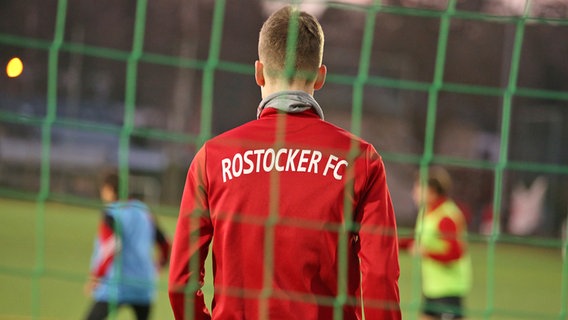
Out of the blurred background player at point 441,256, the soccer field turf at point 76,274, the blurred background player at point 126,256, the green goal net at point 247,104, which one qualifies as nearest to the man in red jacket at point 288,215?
the soccer field turf at point 76,274

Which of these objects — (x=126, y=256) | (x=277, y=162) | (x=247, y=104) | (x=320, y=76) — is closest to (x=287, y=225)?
(x=277, y=162)

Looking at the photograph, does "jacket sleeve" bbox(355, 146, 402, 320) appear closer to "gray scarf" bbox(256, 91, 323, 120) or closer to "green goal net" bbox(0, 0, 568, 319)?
"gray scarf" bbox(256, 91, 323, 120)

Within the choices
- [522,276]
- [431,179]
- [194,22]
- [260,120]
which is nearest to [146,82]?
[194,22]

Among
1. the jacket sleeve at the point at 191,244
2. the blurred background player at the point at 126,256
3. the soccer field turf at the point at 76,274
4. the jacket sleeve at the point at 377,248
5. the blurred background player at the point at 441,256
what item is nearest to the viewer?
the jacket sleeve at the point at 377,248

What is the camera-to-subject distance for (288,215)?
268 centimetres

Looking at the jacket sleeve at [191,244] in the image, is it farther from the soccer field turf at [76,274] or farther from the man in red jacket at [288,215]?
the soccer field turf at [76,274]

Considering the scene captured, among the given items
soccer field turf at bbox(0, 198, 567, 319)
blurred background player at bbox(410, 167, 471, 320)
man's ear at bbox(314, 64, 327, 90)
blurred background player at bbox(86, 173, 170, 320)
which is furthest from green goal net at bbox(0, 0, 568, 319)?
man's ear at bbox(314, 64, 327, 90)

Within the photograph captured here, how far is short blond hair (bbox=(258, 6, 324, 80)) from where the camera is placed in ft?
9.00

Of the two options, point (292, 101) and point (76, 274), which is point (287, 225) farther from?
point (76, 274)

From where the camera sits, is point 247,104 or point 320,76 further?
point 247,104

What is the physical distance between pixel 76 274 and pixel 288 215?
9.48 m

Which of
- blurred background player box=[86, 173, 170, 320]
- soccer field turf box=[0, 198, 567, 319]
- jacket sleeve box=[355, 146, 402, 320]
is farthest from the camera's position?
soccer field turf box=[0, 198, 567, 319]

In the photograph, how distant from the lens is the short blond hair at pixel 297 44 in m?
2.74

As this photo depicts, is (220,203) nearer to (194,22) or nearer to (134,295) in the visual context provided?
(134,295)
